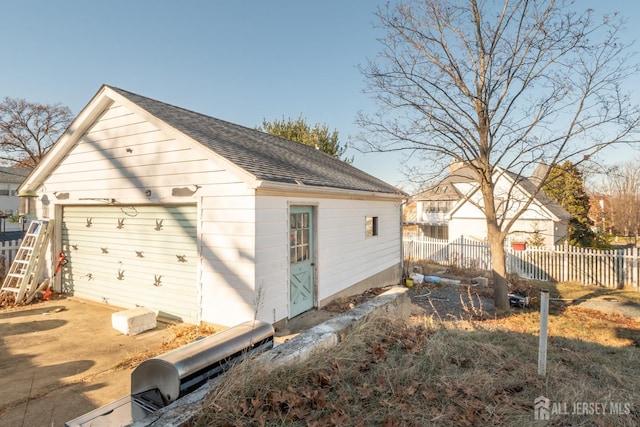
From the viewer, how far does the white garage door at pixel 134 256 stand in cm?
644

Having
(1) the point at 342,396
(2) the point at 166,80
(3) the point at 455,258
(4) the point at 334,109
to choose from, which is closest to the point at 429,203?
(3) the point at 455,258

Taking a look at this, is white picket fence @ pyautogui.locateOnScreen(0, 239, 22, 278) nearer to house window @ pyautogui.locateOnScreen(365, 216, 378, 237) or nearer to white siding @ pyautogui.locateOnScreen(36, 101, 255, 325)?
white siding @ pyautogui.locateOnScreen(36, 101, 255, 325)

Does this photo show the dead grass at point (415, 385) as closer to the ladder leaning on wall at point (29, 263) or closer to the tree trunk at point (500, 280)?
the tree trunk at point (500, 280)

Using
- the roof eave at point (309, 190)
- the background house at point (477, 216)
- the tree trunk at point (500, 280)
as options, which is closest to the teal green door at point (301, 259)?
the roof eave at point (309, 190)

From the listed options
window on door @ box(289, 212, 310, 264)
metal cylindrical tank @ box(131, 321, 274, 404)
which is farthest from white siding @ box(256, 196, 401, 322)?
metal cylindrical tank @ box(131, 321, 274, 404)

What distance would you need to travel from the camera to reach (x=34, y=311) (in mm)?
7211

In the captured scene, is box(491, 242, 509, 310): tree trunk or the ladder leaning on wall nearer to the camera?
the ladder leaning on wall

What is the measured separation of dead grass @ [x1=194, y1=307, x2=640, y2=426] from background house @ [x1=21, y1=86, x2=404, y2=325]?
1.95 meters

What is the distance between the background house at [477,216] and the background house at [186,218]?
899cm

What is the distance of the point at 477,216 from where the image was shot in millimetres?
24266

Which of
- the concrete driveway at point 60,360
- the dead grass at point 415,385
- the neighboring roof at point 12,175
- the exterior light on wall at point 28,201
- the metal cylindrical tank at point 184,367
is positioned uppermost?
the neighboring roof at point 12,175

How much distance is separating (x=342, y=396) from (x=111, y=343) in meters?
4.85

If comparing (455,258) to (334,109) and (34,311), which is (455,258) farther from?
(34,311)

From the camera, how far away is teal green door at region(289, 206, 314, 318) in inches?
262
